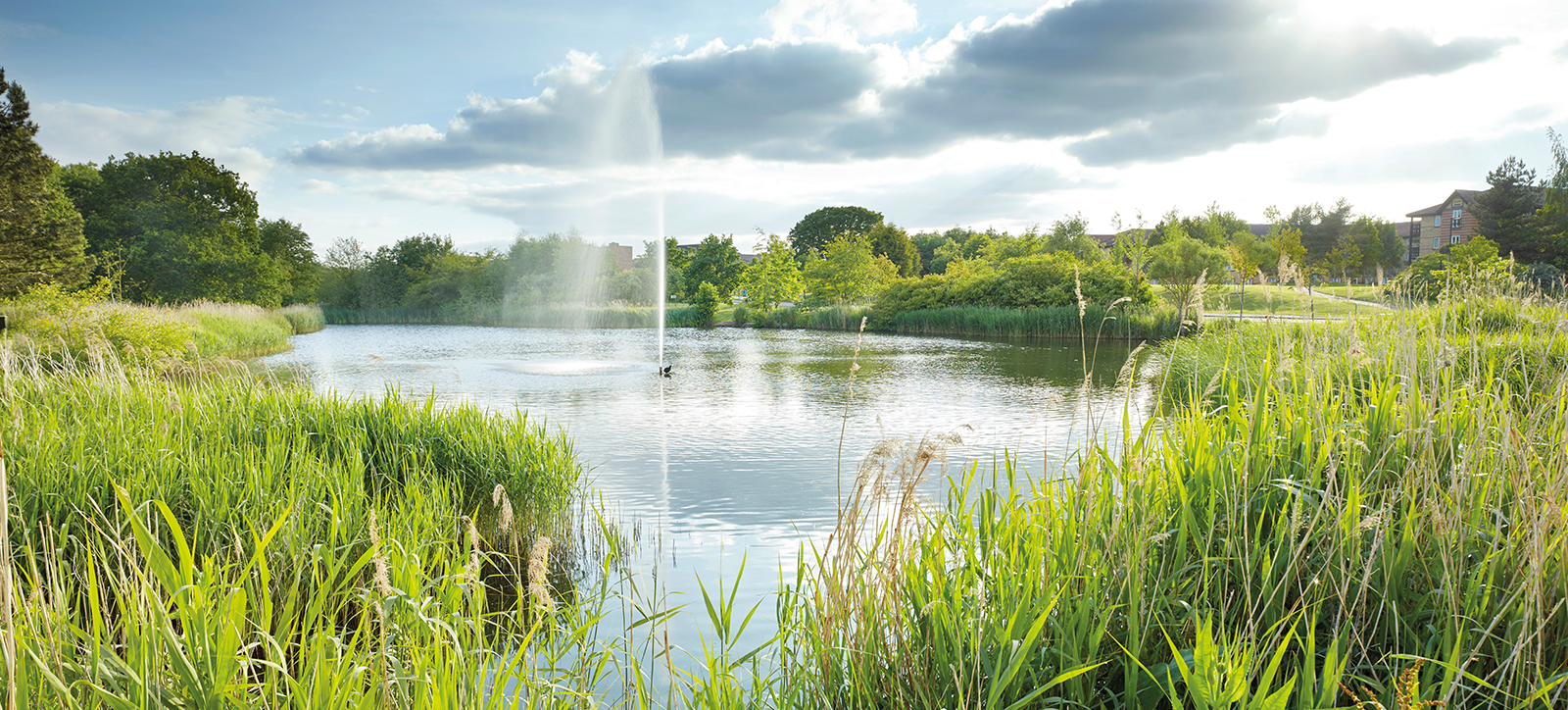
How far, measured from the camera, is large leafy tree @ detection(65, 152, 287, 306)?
120 ft

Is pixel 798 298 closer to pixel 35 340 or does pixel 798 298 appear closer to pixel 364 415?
pixel 35 340

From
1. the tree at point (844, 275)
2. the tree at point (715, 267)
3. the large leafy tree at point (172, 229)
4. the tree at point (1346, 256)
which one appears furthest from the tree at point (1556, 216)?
the large leafy tree at point (172, 229)

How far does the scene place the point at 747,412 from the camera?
39.7 ft

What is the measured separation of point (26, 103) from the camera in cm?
2150

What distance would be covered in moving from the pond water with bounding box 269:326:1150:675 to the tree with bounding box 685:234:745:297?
22606 mm

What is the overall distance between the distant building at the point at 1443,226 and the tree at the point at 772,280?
4957 cm

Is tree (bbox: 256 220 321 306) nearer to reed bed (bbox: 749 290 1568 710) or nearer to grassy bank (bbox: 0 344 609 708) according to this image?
grassy bank (bbox: 0 344 609 708)

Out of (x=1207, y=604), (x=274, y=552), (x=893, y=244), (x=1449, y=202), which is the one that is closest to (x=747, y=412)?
(x=274, y=552)

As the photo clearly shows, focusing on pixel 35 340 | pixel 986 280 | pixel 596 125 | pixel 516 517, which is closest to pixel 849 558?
pixel 516 517

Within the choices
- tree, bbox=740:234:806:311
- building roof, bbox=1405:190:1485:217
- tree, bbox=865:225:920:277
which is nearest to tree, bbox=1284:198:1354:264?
building roof, bbox=1405:190:1485:217

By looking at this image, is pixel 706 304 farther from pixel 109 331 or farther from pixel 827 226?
pixel 827 226

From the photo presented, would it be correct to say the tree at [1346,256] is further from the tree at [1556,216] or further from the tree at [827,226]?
the tree at [827,226]

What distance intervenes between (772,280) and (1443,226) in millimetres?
60220

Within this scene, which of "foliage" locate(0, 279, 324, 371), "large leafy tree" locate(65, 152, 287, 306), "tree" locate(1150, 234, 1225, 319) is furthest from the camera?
"large leafy tree" locate(65, 152, 287, 306)
